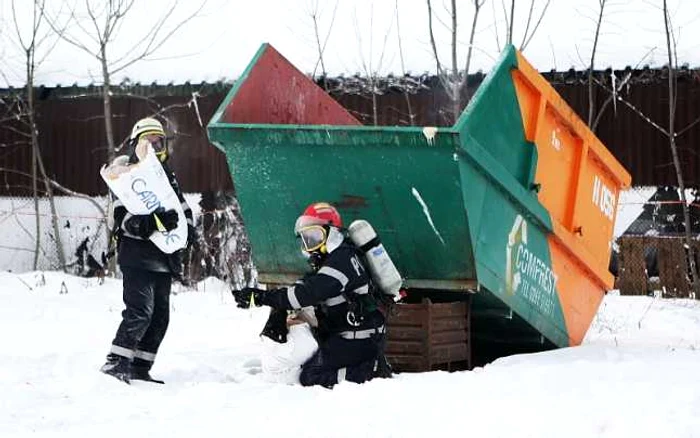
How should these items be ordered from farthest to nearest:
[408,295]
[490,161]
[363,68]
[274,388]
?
[363,68] → [408,295] → [490,161] → [274,388]

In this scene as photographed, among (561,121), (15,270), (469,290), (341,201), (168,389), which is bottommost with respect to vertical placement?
(15,270)

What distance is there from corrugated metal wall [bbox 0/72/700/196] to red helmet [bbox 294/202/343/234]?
28.0 feet

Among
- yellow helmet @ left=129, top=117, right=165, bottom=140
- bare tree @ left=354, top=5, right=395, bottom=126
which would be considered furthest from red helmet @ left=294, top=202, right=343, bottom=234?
bare tree @ left=354, top=5, right=395, bottom=126

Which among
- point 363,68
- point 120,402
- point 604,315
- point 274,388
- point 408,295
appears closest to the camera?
point 120,402

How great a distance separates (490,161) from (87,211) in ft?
36.5

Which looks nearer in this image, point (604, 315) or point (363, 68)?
point (604, 315)

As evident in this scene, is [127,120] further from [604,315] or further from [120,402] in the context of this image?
[120,402]

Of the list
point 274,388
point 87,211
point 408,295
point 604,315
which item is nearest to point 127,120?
point 87,211

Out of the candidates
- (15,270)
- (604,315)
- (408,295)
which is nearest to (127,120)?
(15,270)

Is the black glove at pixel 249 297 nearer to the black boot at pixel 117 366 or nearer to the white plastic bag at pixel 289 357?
the white plastic bag at pixel 289 357

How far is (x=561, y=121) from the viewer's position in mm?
7203

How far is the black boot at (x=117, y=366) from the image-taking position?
6.45m

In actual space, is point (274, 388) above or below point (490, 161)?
below

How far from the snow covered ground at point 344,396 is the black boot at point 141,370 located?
14cm
